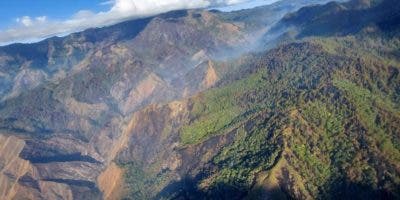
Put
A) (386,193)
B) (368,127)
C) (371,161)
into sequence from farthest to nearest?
1. (368,127)
2. (371,161)
3. (386,193)

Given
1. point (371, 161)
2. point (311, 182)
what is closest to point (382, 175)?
point (371, 161)

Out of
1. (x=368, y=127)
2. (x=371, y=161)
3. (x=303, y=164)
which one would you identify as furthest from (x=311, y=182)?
(x=368, y=127)

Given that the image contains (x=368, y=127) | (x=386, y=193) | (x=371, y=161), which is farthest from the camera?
(x=368, y=127)

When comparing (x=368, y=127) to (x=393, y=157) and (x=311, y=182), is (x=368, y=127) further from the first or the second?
(x=311, y=182)

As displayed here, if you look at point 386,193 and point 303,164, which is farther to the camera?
point 303,164

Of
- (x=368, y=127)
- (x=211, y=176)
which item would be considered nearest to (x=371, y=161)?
(x=368, y=127)

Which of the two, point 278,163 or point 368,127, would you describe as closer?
point 278,163

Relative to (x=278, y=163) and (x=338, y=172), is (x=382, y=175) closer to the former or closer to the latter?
(x=338, y=172)

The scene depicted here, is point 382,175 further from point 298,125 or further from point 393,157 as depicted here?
point 298,125
